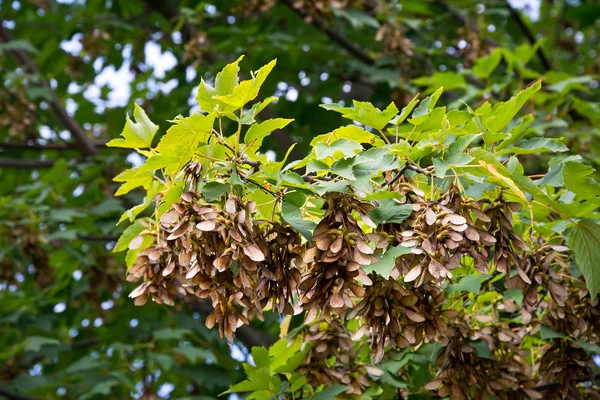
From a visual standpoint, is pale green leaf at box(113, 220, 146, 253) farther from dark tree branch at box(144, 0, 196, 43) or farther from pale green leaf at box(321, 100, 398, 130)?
dark tree branch at box(144, 0, 196, 43)

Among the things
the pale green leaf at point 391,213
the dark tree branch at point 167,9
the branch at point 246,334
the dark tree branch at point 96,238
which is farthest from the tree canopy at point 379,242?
the dark tree branch at point 167,9

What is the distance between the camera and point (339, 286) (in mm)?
1672

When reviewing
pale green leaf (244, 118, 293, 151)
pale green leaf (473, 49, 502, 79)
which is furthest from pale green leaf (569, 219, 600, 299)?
pale green leaf (473, 49, 502, 79)

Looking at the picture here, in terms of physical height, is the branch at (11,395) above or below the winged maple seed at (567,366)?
below

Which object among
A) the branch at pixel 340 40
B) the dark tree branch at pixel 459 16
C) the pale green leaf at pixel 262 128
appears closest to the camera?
the pale green leaf at pixel 262 128

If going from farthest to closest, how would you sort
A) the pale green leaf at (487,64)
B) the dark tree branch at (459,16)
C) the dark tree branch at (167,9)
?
the dark tree branch at (167,9) → the dark tree branch at (459,16) → the pale green leaf at (487,64)

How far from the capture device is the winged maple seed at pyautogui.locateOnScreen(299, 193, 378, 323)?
5.44 feet

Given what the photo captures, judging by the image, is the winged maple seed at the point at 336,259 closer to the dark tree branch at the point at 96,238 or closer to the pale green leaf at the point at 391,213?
the pale green leaf at the point at 391,213

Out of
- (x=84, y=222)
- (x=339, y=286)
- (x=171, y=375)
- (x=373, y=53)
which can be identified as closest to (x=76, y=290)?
(x=84, y=222)

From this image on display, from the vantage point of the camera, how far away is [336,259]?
1653 mm

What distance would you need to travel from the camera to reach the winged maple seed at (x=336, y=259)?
1.66m

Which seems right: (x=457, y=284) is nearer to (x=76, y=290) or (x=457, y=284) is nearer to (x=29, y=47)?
(x=76, y=290)

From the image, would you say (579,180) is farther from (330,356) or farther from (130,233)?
(130,233)

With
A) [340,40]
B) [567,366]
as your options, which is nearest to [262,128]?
[567,366]
